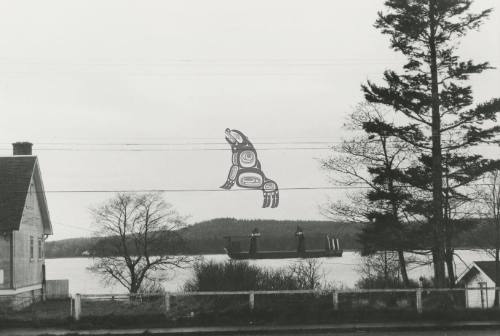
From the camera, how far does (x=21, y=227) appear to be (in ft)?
97.1

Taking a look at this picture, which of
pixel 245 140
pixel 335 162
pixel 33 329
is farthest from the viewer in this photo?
pixel 335 162

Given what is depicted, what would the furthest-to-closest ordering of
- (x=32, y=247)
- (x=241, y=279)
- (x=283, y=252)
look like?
1. (x=283, y=252)
2. (x=32, y=247)
3. (x=241, y=279)

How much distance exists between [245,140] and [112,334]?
802cm

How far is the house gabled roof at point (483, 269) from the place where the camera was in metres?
44.6

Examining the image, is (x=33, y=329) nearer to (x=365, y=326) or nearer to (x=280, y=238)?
(x=365, y=326)

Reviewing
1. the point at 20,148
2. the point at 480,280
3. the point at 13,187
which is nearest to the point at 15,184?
the point at 13,187

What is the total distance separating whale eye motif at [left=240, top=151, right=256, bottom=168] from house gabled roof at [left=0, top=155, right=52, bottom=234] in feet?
44.7

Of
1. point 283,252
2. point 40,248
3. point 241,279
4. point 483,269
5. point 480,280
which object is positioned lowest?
point 480,280

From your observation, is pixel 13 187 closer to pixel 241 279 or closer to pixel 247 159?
pixel 241 279

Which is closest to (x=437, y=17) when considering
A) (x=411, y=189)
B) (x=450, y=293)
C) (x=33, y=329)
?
(x=411, y=189)

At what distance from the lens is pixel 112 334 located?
1656cm

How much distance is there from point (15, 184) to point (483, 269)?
116 ft

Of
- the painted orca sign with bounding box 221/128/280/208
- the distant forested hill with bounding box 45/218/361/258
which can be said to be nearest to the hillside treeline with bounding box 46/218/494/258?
the distant forested hill with bounding box 45/218/361/258

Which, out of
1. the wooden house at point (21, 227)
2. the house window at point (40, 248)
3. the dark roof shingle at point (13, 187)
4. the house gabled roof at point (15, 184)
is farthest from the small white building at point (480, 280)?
the dark roof shingle at point (13, 187)
